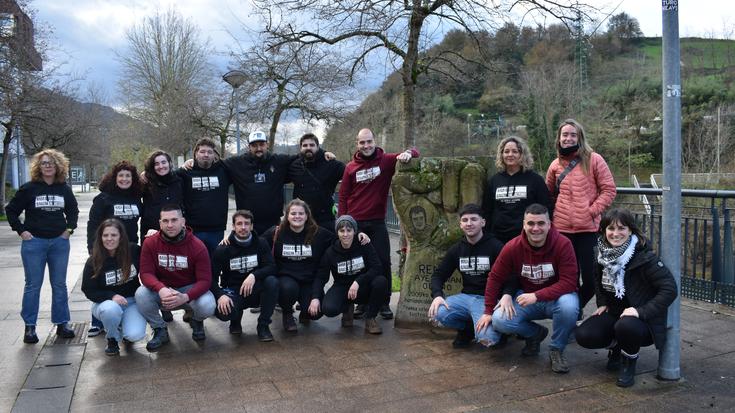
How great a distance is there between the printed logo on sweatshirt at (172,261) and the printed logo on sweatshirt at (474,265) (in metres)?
Result: 2.48

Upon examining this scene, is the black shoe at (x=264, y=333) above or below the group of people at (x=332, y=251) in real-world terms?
below

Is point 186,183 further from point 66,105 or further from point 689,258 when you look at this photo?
point 66,105

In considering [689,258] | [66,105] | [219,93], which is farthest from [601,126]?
[689,258]

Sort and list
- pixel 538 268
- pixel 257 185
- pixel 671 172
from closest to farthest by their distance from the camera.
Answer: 1. pixel 671 172
2. pixel 538 268
3. pixel 257 185

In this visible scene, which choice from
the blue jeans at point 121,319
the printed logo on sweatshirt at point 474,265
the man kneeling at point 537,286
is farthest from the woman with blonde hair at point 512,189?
the blue jeans at point 121,319

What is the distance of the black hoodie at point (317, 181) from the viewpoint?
6.52 m

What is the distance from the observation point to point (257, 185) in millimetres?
6461

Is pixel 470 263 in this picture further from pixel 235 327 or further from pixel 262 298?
pixel 235 327

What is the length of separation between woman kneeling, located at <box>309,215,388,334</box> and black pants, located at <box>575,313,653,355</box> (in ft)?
6.40

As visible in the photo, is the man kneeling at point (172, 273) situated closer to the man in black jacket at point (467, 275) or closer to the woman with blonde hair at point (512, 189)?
the man in black jacket at point (467, 275)

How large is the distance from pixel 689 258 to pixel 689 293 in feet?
3.41

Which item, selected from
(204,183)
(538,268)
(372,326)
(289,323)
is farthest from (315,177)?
(538,268)

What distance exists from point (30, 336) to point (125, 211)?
1.42 meters

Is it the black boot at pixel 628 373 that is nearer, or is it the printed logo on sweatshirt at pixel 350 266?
the black boot at pixel 628 373
